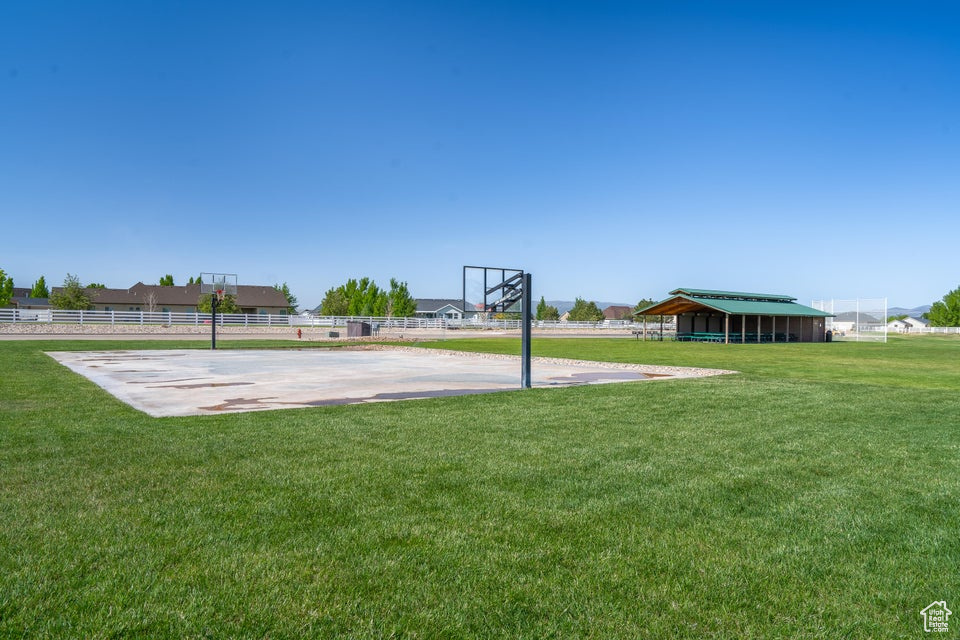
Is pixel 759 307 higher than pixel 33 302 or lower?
lower

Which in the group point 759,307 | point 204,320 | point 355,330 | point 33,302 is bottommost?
point 355,330

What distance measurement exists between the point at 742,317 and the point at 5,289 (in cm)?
8854

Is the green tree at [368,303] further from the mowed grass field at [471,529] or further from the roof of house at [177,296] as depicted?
the mowed grass field at [471,529]

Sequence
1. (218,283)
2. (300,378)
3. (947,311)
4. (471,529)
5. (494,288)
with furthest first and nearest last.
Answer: (947,311) → (218,283) → (300,378) → (494,288) → (471,529)

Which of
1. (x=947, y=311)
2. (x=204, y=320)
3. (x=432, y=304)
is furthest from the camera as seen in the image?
(x=432, y=304)

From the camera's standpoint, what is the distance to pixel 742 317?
40.4 metres

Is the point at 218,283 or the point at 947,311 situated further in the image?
the point at 947,311

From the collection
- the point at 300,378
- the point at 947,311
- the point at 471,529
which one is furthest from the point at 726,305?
the point at 947,311

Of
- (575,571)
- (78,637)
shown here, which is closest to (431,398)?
(575,571)

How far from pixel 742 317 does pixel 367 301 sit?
5061 cm

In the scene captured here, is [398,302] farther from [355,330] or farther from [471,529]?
[471,529]

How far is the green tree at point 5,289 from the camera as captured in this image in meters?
75.5

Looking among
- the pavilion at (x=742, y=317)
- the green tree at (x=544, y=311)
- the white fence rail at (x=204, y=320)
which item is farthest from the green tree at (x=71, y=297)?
the green tree at (x=544, y=311)

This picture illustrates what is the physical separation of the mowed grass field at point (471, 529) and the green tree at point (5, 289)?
8822 centimetres
